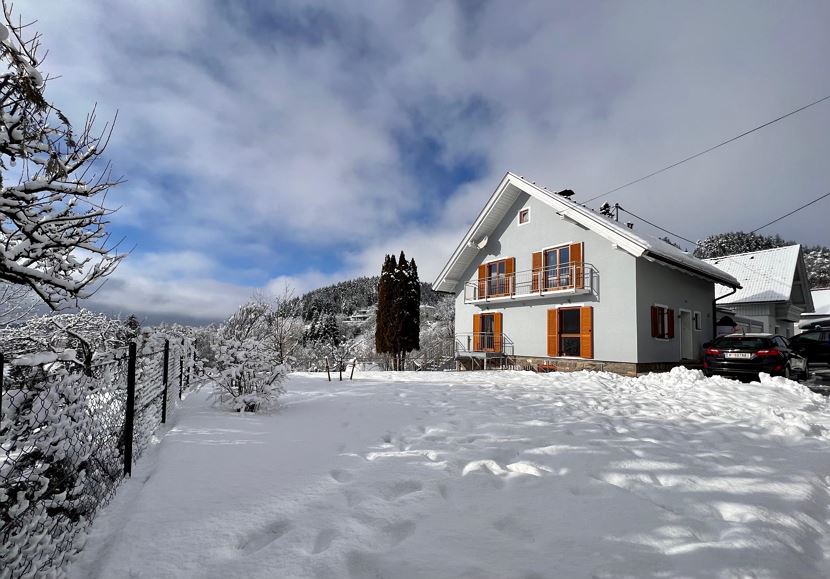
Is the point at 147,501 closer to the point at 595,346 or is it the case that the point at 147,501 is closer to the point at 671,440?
the point at 671,440

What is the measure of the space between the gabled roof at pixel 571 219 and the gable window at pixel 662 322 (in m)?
→ 1.55

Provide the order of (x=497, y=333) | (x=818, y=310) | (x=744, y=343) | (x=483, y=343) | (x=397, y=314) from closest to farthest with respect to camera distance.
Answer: (x=744, y=343) → (x=497, y=333) → (x=483, y=343) → (x=397, y=314) → (x=818, y=310)

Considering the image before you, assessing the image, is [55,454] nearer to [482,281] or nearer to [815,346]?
[482,281]

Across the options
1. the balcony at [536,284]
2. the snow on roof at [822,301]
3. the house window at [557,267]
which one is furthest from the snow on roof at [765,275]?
the balcony at [536,284]

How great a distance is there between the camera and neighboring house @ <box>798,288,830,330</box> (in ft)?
85.1

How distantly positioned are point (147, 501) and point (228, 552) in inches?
39.6

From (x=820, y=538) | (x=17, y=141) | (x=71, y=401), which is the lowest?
(x=820, y=538)

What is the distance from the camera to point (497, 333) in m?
16.6

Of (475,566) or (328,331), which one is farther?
(328,331)

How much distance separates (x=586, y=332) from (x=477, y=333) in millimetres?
5338

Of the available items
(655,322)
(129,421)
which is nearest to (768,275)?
(655,322)

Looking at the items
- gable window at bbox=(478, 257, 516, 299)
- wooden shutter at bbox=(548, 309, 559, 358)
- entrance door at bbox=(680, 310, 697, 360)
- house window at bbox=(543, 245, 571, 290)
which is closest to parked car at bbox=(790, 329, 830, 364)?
entrance door at bbox=(680, 310, 697, 360)

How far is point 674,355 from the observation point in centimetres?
1328

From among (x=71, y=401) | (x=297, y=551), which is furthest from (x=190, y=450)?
(x=297, y=551)
